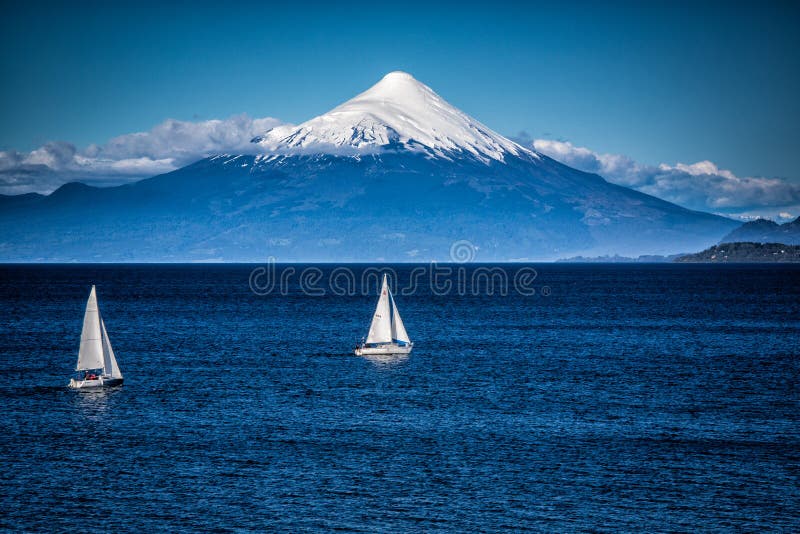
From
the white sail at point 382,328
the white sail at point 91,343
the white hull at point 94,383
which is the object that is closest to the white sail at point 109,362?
the white sail at point 91,343

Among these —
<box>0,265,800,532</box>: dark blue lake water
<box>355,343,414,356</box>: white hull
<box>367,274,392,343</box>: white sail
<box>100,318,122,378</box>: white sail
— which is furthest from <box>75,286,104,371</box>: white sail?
<box>367,274,392,343</box>: white sail

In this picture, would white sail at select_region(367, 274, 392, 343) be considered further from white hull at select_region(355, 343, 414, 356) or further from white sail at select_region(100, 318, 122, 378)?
white sail at select_region(100, 318, 122, 378)

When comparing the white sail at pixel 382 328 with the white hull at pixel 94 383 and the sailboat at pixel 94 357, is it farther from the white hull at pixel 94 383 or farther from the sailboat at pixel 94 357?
the white hull at pixel 94 383

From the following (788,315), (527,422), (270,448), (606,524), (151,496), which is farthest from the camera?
(788,315)

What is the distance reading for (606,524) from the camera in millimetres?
35562

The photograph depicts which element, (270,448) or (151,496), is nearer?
(151,496)

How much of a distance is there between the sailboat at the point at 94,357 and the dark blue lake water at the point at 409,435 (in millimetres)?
1162

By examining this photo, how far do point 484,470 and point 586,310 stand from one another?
101 meters

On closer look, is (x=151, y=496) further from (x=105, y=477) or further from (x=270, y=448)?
(x=270, y=448)

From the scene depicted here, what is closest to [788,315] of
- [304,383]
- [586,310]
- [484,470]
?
[586,310]

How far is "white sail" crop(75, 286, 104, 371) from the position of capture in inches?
2485

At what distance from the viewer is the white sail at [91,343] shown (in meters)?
63.1

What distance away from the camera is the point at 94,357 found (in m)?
63.7

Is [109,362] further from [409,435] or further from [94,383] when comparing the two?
[409,435]
